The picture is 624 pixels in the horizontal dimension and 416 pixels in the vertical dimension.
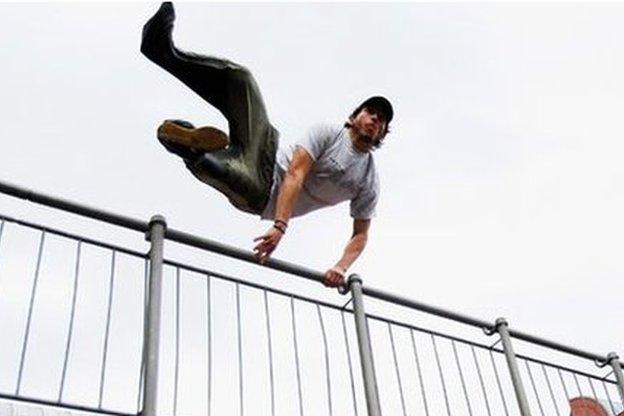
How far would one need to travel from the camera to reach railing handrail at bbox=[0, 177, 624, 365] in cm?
269

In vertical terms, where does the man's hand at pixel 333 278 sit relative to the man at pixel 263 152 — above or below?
below

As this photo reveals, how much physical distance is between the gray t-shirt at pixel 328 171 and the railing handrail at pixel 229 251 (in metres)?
0.45

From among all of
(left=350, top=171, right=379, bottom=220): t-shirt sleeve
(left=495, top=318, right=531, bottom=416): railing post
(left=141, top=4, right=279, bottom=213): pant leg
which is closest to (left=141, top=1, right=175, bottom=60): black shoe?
(left=141, top=4, right=279, bottom=213): pant leg

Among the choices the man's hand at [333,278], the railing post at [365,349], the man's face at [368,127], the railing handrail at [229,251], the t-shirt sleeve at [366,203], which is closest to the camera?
the railing handrail at [229,251]

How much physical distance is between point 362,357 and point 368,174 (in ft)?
3.47

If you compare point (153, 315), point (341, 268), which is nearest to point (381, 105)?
point (341, 268)

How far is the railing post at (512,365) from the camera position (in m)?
3.57

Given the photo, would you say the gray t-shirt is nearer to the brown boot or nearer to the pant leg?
the pant leg

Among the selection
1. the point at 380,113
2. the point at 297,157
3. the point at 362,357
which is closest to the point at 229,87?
the point at 297,157

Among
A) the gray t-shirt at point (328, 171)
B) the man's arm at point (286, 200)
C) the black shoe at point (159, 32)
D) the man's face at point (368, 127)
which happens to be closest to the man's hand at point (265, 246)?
the man's arm at point (286, 200)

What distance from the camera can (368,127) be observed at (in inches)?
147

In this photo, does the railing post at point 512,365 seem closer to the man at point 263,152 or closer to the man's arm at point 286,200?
the man at point 263,152

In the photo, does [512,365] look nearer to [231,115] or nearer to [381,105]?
[381,105]

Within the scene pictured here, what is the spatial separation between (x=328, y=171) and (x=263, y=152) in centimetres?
33
